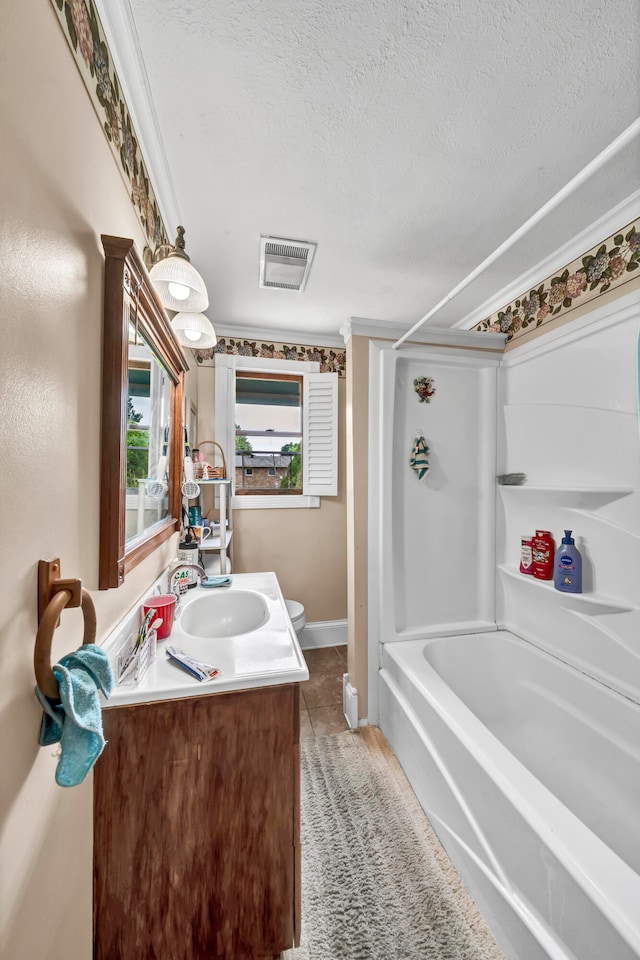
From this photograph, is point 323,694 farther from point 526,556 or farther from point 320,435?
point 320,435

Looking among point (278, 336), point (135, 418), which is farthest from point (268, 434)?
point (135, 418)

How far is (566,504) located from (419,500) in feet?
2.21

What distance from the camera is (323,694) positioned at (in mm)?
2281

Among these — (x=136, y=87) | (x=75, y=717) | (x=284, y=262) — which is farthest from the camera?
(x=284, y=262)

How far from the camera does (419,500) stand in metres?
1.99

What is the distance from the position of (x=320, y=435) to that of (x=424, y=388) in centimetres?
106

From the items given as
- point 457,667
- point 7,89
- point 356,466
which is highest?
point 7,89

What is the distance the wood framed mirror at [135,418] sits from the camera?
873 millimetres

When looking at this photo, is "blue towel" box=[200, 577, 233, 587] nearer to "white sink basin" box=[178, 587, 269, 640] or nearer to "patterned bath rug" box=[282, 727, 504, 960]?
"white sink basin" box=[178, 587, 269, 640]

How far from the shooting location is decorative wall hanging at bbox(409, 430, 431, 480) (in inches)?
77.4

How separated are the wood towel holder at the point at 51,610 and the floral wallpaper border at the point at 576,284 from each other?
2.11 meters

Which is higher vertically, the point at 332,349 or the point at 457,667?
the point at 332,349

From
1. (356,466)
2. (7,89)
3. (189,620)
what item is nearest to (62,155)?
(7,89)

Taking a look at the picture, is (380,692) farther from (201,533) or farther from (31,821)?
(31,821)
